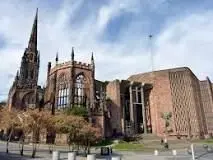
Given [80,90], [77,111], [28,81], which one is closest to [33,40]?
[28,81]

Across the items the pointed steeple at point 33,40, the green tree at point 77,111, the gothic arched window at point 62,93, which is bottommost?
the green tree at point 77,111

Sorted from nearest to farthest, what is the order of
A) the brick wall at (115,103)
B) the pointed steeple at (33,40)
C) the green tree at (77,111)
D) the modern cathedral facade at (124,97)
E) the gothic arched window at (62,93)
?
the green tree at (77,111) → the gothic arched window at (62,93) → the modern cathedral facade at (124,97) → the brick wall at (115,103) → the pointed steeple at (33,40)

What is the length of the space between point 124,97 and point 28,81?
2775cm

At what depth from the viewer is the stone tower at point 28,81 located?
6588 centimetres

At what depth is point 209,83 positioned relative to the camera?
79500 millimetres

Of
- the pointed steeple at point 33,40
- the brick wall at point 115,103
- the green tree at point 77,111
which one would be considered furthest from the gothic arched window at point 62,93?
the pointed steeple at point 33,40

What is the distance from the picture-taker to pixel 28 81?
7400 cm

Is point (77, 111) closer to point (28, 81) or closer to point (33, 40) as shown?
point (28, 81)

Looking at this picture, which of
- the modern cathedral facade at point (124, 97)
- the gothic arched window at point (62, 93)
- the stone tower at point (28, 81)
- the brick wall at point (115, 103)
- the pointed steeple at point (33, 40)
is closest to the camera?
the gothic arched window at point (62, 93)

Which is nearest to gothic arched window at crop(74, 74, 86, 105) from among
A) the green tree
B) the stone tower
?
the green tree

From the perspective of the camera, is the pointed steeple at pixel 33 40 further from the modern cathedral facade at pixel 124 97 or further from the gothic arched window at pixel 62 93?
the gothic arched window at pixel 62 93

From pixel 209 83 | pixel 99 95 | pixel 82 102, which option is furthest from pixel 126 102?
pixel 209 83

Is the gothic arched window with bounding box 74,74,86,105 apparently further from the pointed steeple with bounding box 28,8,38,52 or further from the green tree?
the pointed steeple with bounding box 28,8,38,52

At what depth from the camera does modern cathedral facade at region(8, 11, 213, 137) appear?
60594 millimetres
